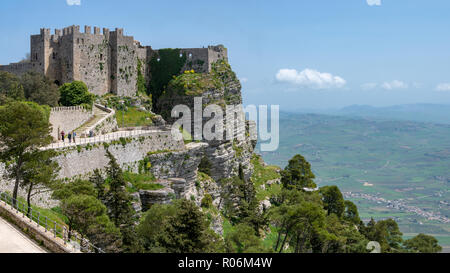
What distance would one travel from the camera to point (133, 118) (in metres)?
56.8

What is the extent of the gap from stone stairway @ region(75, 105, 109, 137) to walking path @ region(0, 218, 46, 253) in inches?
889

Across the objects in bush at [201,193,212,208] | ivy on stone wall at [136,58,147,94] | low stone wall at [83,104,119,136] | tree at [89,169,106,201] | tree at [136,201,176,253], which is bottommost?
bush at [201,193,212,208]

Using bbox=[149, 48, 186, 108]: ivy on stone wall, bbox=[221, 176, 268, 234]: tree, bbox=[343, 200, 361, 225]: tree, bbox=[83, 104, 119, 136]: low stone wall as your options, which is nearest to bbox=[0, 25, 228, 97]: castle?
bbox=[149, 48, 186, 108]: ivy on stone wall

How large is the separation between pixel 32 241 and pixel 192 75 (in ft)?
140

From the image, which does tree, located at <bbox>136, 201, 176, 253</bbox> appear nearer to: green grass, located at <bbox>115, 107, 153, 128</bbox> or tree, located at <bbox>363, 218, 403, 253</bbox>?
green grass, located at <bbox>115, 107, 153, 128</bbox>

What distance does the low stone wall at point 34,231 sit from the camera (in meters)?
22.3

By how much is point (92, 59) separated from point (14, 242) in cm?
3768

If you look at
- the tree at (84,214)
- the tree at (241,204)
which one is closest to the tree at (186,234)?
the tree at (84,214)

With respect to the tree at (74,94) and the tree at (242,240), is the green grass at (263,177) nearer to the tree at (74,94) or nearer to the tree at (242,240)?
the tree at (242,240)

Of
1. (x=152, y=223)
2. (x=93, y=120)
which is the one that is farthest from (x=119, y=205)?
(x=93, y=120)

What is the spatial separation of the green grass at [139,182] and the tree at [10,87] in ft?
44.4

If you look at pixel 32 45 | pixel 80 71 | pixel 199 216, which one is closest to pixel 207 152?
pixel 80 71

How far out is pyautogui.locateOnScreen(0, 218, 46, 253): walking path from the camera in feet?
71.1

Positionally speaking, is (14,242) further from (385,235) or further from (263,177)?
(263,177)
